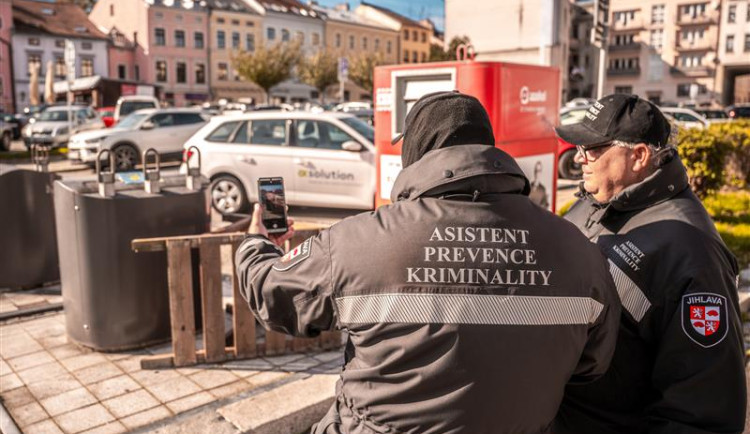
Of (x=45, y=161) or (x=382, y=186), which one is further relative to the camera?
(x=382, y=186)

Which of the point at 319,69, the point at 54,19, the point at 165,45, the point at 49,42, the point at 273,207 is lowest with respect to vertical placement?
the point at 273,207

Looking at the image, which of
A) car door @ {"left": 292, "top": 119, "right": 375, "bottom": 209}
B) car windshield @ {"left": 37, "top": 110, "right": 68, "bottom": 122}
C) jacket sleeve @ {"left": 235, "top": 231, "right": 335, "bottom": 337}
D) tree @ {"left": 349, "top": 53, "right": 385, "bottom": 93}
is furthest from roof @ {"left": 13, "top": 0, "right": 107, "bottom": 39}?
jacket sleeve @ {"left": 235, "top": 231, "right": 335, "bottom": 337}

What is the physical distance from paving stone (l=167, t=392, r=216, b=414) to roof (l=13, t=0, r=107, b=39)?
5572cm

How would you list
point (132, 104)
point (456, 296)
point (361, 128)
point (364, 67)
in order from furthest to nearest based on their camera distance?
1. point (364, 67)
2. point (132, 104)
3. point (361, 128)
4. point (456, 296)

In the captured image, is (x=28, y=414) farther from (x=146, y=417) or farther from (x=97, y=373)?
(x=146, y=417)

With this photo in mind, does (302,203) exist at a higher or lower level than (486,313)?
lower

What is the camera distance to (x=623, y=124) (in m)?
2.23

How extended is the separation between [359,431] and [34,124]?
24.9 meters

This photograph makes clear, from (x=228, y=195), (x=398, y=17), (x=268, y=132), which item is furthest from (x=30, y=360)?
(x=398, y=17)

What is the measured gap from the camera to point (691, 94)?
64.5m

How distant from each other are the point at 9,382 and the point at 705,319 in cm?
421

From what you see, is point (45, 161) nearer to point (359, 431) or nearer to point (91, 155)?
point (359, 431)

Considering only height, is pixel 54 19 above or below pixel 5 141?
above

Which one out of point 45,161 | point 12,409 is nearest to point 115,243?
point 12,409
